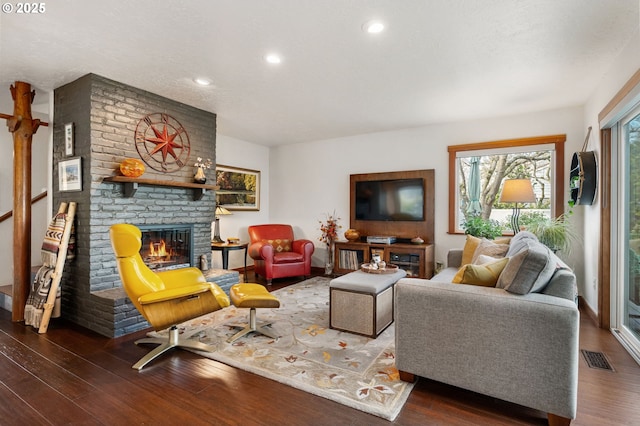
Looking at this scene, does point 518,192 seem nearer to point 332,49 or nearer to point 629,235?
point 629,235

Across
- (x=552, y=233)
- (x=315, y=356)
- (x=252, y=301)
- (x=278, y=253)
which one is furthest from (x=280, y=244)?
(x=552, y=233)

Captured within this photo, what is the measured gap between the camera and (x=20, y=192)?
3.28 metres

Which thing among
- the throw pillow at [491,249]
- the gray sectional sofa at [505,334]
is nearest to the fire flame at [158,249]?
the gray sectional sofa at [505,334]

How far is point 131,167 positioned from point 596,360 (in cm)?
438

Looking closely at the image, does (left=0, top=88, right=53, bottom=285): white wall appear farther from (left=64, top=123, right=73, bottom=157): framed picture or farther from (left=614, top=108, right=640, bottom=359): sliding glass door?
(left=614, top=108, right=640, bottom=359): sliding glass door

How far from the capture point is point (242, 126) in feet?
16.7

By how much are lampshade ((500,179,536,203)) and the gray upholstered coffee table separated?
6.25 feet

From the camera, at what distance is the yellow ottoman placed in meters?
2.74

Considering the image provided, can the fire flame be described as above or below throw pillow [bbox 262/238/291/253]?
above

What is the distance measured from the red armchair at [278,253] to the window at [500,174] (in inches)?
92.5

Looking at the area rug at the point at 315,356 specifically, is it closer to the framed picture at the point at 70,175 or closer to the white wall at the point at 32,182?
the framed picture at the point at 70,175

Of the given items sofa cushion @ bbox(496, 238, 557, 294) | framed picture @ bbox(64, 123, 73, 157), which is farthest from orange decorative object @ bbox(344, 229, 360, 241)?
framed picture @ bbox(64, 123, 73, 157)

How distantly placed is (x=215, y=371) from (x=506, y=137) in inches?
179

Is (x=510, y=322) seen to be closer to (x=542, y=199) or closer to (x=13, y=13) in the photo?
(x=542, y=199)
